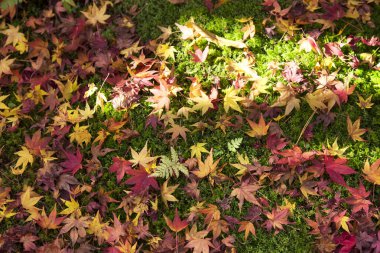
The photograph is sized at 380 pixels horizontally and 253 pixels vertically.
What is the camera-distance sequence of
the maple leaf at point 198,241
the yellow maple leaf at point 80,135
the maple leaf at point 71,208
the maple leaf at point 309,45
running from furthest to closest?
the maple leaf at point 309,45 → the yellow maple leaf at point 80,135 → the maple leaf at point 71,208 → the maple leaf at point 198,241

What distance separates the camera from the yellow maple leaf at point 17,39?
3.41 metres

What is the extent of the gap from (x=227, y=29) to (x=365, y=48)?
106 cm

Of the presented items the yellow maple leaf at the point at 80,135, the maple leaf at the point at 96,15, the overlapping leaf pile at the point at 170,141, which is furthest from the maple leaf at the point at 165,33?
the yellow maple leaf at the point at 80,135

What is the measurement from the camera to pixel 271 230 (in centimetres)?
255

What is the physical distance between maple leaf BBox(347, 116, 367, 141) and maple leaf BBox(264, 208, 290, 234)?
0.68 meters

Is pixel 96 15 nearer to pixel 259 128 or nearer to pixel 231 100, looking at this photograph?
pixel 231 100

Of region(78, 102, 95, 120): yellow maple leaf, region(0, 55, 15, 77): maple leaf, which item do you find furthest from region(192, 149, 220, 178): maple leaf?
region(0, 55, 15, 77): maple leaf

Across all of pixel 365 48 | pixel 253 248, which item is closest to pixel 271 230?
pixel 253 248

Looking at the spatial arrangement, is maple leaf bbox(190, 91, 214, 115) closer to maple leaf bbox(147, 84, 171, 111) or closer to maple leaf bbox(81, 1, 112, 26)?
maple leaf bbox(147, 84, 171, 111)

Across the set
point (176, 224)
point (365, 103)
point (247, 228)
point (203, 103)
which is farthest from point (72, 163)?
point (365, 103)

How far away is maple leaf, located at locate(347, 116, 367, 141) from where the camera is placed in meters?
2.69

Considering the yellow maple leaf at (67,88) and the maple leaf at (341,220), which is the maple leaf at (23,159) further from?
the maple leaf at (341,220)

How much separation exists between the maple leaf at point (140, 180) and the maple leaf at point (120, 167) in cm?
9

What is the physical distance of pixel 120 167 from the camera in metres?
2.75
